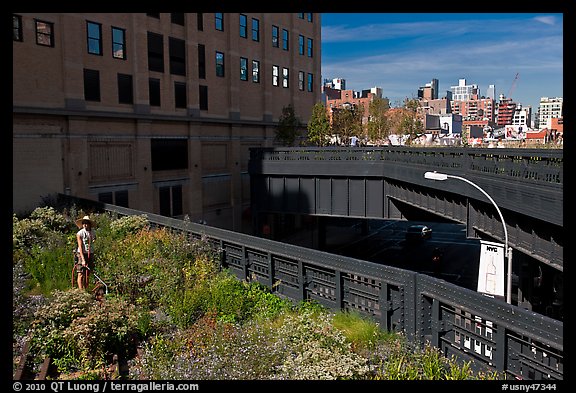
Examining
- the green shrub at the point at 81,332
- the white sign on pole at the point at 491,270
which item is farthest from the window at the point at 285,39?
the green shrub at the point at 81,332

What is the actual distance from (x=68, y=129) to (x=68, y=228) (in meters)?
12.4

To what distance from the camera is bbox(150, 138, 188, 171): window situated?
37250 millimetres

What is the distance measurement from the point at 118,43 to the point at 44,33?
5.89m

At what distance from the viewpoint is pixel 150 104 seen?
36.9 meters

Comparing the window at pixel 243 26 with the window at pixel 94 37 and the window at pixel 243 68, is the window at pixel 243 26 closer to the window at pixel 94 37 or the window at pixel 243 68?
the window at pixel 243 68

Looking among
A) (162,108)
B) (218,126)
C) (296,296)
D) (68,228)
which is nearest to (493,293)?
(296,296)

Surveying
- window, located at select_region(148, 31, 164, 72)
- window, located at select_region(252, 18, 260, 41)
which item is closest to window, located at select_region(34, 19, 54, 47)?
window, located at select_region(148, 31, 164, 72)

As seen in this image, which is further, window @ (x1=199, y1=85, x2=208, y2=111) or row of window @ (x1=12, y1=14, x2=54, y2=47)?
window @ (x1=199, y1=85, x2=208, y2=111)

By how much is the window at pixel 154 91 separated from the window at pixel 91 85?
4681 mm

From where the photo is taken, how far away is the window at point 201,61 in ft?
135

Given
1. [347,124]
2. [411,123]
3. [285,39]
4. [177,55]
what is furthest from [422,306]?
[411,123]

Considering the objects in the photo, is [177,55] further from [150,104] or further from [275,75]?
[275,75]

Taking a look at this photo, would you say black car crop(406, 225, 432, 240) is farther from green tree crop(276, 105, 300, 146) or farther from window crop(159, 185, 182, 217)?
window crop(159, 185, 182, 217)

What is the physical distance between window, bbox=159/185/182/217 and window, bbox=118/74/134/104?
765 centimetres
